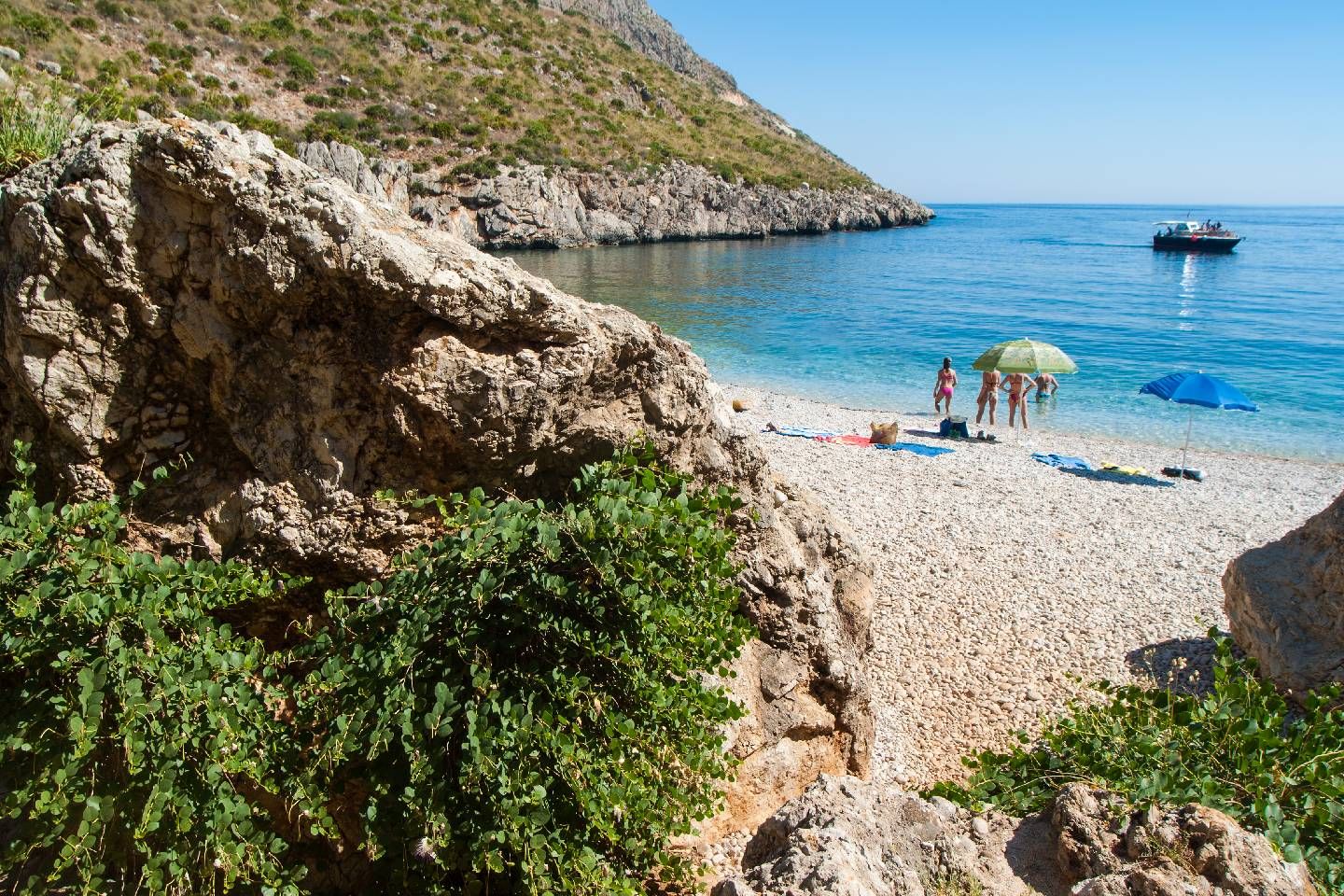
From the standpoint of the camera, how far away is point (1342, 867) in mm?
3283

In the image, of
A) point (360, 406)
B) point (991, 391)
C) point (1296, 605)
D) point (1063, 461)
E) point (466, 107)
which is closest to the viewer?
point (360, 406)

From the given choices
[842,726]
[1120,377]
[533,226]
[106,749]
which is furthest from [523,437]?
[533,226]

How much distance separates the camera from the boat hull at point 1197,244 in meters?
65.8

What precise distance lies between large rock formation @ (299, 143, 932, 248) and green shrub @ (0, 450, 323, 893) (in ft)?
131

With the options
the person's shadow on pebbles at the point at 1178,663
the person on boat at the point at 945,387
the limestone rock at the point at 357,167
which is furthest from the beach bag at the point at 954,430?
the limestone rock at the point at 357,167

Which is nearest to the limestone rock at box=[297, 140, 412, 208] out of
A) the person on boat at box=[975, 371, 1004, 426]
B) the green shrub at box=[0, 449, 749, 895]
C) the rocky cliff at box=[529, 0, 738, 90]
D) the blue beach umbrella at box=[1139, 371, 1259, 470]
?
the person on boat at box=[975, 371, 1004, 426]

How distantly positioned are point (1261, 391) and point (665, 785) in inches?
1111

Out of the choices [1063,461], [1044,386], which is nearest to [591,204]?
[1044,386]

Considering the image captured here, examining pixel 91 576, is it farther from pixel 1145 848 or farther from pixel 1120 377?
pixel 1120 377

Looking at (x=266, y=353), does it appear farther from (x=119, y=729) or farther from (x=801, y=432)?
(x=801, y=432)

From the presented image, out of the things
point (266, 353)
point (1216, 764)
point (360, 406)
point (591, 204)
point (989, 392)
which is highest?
point (591, 204)

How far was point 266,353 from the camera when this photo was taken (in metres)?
3.78

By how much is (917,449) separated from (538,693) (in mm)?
14302

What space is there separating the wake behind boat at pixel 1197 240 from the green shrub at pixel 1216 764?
7569 centimetres
